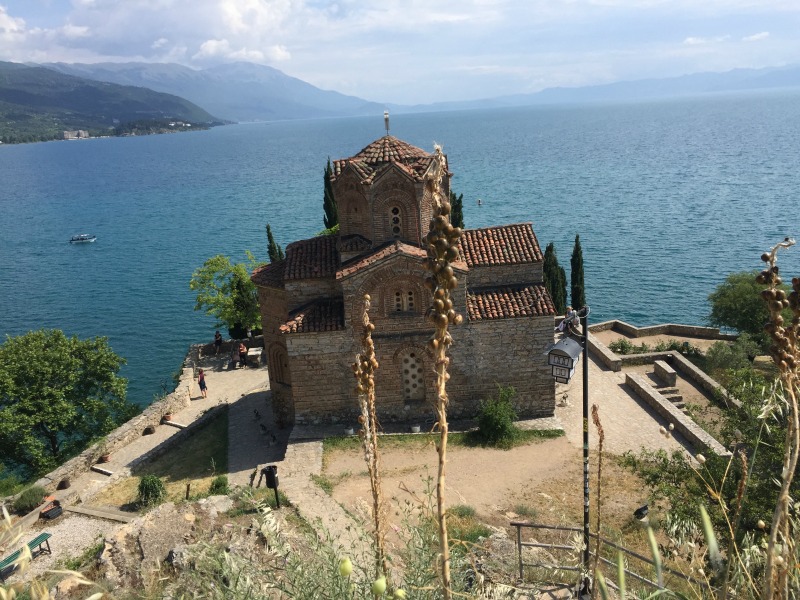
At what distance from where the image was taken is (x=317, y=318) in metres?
19.5

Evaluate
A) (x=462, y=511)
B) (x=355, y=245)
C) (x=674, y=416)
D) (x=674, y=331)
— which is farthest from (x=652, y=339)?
(x=462, y=511)

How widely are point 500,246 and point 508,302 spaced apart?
2.05 m

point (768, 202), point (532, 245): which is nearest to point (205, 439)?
point (532, 245)

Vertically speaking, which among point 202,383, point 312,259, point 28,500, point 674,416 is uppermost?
point 312,259

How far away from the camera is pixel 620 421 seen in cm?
2033

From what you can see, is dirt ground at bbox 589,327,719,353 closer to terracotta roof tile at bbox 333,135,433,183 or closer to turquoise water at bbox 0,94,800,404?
turquoise water at bbox 0,94,800,404

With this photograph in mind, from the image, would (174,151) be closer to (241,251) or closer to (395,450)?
(241,251)

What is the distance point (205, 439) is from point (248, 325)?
10571 mm

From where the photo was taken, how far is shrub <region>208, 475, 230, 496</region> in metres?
17.1

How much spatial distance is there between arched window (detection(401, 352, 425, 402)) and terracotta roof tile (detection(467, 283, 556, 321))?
7.65ft

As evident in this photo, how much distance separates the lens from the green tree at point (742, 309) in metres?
29.0

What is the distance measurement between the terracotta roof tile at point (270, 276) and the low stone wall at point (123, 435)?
22.9ft

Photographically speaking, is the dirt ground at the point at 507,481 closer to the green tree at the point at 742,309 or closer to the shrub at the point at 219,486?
the shrub at the point at 219,486

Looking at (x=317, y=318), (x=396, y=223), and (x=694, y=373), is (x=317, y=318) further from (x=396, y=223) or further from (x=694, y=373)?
(x=694, y=373)
